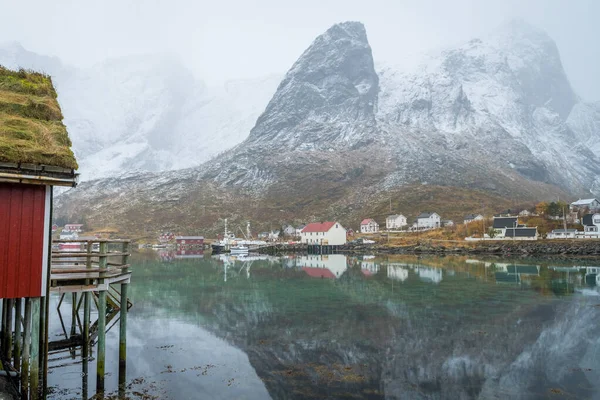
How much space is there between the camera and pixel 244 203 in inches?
6565

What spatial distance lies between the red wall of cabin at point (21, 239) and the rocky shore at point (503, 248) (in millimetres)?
86082

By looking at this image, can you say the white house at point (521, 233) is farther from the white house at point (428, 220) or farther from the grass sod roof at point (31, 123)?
the grass sod roof at point (31, 123)

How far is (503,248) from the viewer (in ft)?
284

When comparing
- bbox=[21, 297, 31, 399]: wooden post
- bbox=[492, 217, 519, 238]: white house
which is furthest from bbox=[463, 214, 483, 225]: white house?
bbox=[21, 297, 31, 399]: wooden post

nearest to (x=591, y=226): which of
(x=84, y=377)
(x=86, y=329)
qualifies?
(x=86, y=329)

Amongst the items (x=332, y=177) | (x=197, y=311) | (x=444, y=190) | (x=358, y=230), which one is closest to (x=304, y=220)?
(x=358, y=230)

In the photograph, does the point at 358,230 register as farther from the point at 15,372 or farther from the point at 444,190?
the point at 15,372

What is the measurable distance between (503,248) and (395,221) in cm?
4487

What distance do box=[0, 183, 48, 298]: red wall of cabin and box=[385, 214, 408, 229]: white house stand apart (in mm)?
122762

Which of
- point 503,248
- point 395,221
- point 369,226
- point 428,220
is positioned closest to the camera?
point 503,248

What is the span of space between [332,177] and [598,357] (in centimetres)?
16343

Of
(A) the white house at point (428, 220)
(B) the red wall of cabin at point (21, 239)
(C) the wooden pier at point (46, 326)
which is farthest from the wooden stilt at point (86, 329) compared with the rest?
(A) the white house at point (428, 220)

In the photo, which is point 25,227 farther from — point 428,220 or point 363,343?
point 428,220

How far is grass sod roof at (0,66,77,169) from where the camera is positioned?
10469mm
